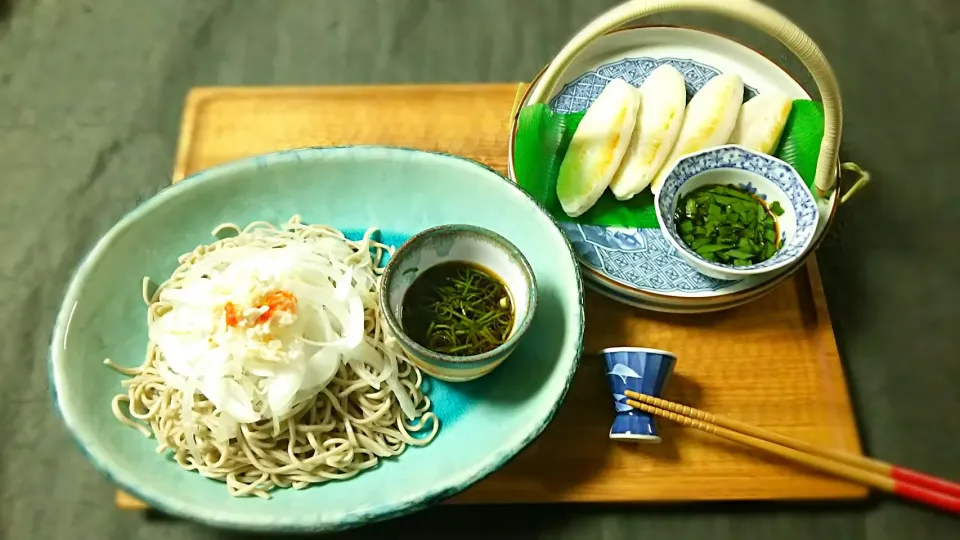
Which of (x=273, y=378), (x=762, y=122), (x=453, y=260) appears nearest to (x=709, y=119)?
(x=762, y=122)

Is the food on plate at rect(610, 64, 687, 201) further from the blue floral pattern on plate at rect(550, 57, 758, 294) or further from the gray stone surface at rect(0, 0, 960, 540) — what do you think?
the gray stone surface at rect(0, 0, 960, 540)

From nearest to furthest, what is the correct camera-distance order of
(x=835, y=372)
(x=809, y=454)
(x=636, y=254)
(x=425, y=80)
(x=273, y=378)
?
(x=273, y=378), (x=809, y=454), (x=835, y=372), (x=636, y=254), (x=425, y=80)

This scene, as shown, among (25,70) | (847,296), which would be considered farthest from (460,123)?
(25,70)

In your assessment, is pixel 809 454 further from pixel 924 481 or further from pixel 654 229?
pixel 654 229

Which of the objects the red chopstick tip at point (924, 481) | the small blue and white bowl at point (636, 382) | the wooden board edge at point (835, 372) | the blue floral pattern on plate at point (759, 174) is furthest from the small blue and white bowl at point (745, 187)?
the red chopstick tip at point (924, 481)

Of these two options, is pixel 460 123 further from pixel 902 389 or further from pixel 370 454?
pixel 902 389

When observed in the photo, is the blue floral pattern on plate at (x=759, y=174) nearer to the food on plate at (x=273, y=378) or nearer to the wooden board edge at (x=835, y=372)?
the wooden board edge at (x=835, y=372)

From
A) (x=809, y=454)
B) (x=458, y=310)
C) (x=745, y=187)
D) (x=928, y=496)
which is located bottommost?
(x=928, y=496)
